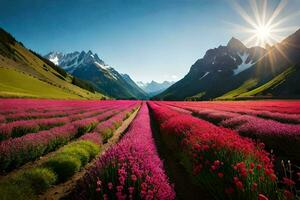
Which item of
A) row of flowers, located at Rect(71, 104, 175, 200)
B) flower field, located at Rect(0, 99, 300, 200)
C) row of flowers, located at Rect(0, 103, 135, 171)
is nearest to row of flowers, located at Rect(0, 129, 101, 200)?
flower field, located at Rect(0, 99, 300, 200)

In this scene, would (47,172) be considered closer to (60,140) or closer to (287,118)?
(60,140)

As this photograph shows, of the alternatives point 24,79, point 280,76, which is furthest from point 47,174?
point 280,76

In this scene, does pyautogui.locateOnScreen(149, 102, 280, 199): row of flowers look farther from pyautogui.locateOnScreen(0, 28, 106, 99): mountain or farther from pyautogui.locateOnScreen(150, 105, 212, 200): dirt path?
pyautogui.locateOnScreen(0, 28, 106, 99): mountain

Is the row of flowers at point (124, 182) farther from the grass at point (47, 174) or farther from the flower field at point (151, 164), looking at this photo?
the grass at point (47, 174)

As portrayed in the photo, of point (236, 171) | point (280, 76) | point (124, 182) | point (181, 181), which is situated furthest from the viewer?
point (280, 76)

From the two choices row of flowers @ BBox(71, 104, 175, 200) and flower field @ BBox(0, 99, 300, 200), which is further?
flower field @ BBox(0, 99, 300, 200)

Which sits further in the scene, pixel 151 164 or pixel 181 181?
pixel 181 181

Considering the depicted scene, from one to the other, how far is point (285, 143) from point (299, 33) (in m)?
203

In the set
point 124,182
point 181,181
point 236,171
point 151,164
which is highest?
point 236,171

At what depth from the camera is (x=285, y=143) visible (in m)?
10.2

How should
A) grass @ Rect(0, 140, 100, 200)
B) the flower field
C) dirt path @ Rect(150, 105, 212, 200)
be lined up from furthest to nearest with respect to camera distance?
dirt path @ Rect(150, 105, 212, 200), grass @ Rect(0, 140, 100, 200), the flower field

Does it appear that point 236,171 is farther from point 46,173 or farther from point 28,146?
point 28,146

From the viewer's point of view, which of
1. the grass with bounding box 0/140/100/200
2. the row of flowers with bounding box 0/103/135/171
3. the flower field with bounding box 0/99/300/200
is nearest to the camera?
the flower field with bounding box 0/99/300/200

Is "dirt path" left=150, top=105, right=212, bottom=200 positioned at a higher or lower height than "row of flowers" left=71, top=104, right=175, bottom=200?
lower
